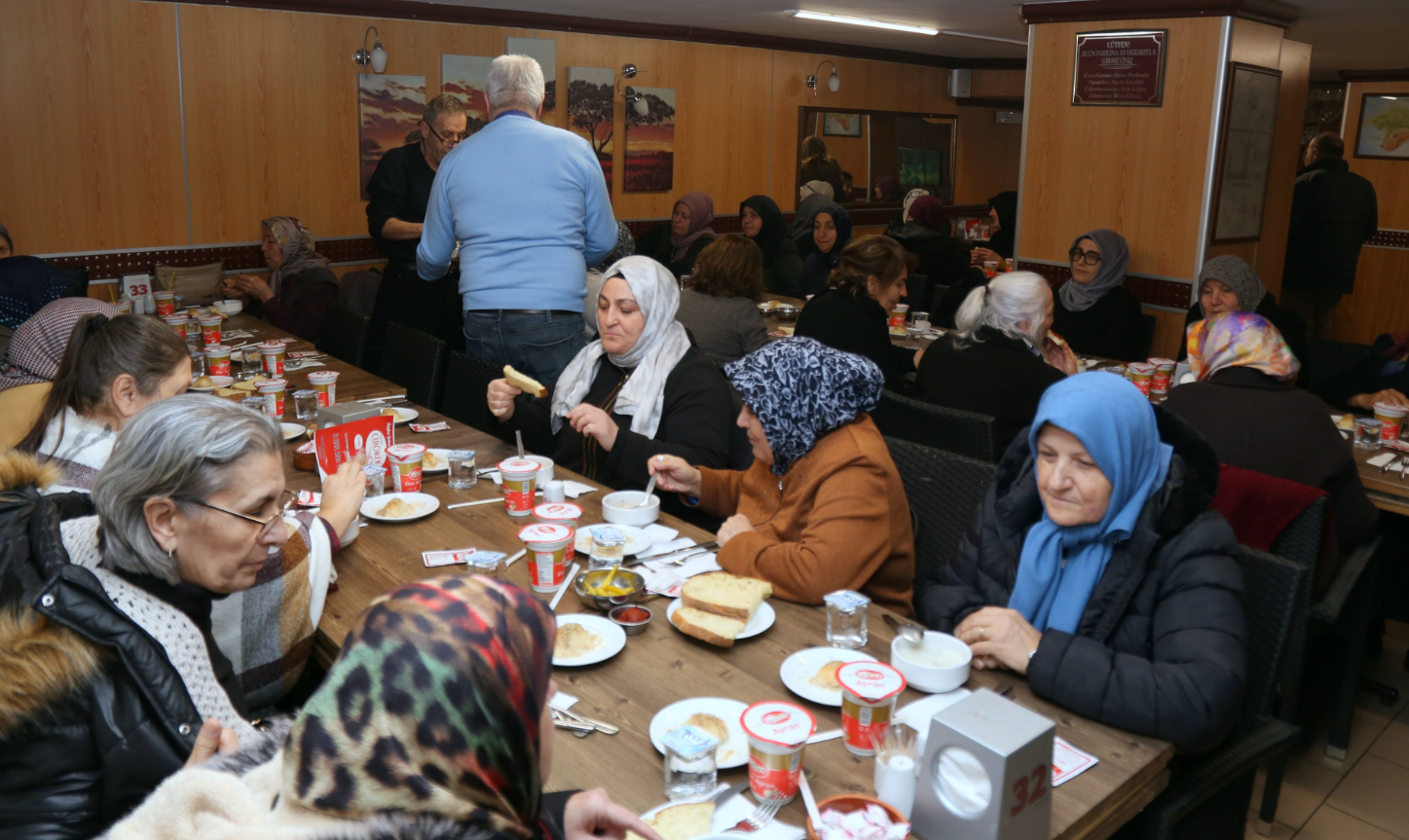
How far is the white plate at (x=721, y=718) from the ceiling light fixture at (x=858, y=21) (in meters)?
6.55

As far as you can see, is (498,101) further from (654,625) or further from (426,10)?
(426,10)

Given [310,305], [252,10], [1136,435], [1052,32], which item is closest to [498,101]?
[310,305]

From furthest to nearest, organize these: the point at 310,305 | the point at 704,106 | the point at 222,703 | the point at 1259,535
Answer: the point at 704,106 → the point at 310,305 → the point at 1259,535 → the point at 222,703

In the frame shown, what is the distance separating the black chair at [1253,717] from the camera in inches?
71.8

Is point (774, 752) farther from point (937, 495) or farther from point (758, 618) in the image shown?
point (937, 495)

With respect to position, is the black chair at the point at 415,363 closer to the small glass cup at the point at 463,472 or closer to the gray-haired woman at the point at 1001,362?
the small glass cup at the point at 463,472

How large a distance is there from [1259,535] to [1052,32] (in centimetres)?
474

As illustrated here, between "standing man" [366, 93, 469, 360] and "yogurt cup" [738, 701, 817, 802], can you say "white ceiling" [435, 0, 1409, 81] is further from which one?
"yogurt cup" [738, 701, 817, 802]

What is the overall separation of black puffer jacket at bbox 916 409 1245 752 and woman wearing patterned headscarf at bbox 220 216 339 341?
15.1ft

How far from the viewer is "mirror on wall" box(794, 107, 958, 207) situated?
9969mm

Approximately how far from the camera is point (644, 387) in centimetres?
322

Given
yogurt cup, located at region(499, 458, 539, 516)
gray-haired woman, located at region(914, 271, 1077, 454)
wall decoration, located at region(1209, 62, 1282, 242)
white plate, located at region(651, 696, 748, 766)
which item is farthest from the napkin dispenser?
wall decoration, located at region(1209, 62, 1282, 242)

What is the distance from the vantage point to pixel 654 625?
2.04 meters

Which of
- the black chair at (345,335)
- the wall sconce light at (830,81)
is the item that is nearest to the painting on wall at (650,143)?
the wall sconce light at (830,81)
